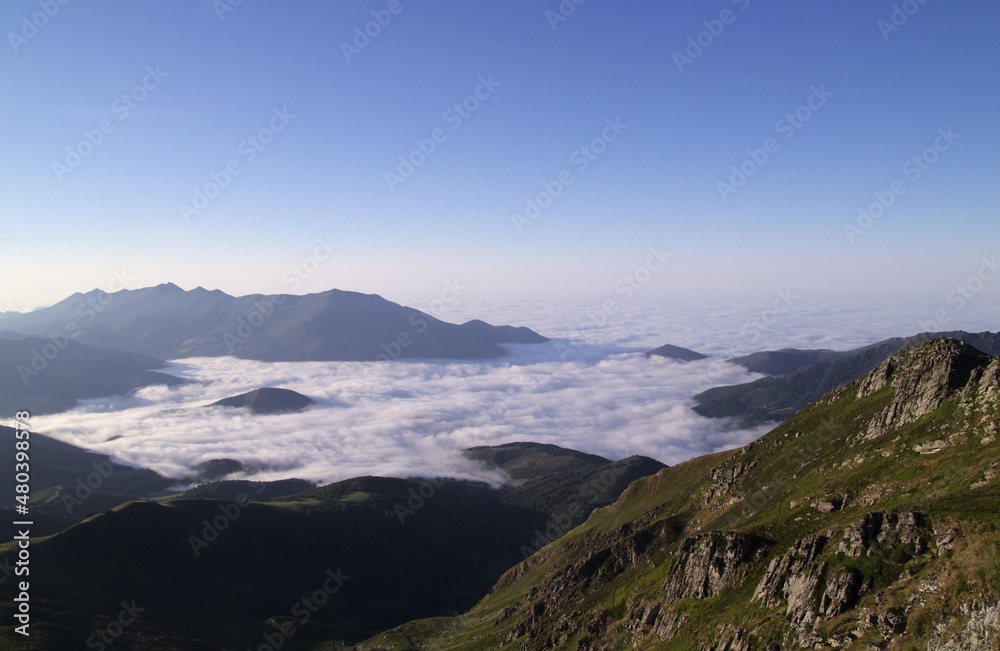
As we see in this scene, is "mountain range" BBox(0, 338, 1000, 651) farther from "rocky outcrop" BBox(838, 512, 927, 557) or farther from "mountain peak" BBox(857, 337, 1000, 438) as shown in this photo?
"mountain peak" BBox(857, 337, 1000, 438)

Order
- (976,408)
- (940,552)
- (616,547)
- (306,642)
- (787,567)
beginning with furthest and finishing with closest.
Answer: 1. (306,642)
2. (616,547)
3. (976,408)
4. (787,567)
5. (940,552)

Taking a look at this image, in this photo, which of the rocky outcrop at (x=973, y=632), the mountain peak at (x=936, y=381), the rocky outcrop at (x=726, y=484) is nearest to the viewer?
the rocky outcrop at (x=973, y=632)

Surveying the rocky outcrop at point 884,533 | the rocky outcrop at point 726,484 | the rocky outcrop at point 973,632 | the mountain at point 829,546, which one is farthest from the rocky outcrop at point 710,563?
the rocky outcrop at point 726,484

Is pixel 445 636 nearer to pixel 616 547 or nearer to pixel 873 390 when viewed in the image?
pixel 616 547

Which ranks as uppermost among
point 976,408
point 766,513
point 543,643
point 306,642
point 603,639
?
point 976,408

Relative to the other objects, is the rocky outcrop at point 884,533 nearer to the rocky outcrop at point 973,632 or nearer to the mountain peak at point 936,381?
the rocky outcrop at point 973,632

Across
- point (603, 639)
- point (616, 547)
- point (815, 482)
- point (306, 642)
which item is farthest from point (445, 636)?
point (815, 482)
